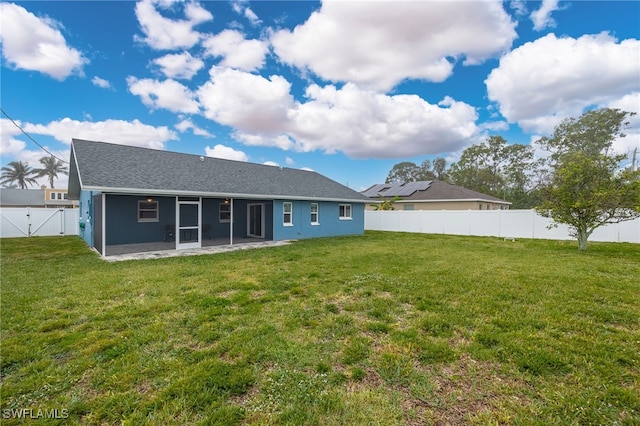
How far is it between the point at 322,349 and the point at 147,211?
1292 cm

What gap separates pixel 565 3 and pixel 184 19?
45.8 ft

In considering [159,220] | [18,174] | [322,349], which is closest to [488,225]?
[322,349]

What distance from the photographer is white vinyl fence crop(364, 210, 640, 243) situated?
41.4ft

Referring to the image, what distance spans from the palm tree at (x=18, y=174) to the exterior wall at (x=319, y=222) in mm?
55403

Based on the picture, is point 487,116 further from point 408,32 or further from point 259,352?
point 259,352

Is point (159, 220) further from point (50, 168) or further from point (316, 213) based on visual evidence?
point (50, 168)

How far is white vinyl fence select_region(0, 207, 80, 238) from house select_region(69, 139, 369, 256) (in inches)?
54.2

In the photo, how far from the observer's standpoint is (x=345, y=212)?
56.9 ft

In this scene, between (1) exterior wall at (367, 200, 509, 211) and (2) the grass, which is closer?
(2) the grass

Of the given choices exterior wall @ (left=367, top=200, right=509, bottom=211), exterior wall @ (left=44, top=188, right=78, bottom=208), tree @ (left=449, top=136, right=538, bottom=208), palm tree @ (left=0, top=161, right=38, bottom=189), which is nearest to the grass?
exterior wall @ (left=367, top=200, right=509, bottom=211)

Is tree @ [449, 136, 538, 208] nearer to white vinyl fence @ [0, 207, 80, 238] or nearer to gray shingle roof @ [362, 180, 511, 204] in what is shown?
gray shingle roof @ [362, 180, 511, 204]

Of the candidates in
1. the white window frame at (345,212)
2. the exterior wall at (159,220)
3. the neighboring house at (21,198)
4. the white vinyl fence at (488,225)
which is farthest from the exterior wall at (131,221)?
the neighboring house at (21,198)

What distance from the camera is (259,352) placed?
3.03 metres

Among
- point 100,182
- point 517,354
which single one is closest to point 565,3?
point 517,354
